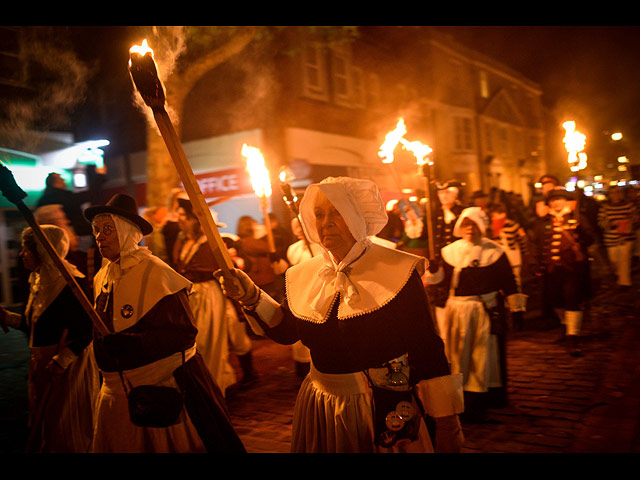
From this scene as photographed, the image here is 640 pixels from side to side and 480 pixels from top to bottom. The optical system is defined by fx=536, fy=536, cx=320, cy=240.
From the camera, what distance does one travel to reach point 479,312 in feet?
16.9

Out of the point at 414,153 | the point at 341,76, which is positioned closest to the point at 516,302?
the point at 414,153

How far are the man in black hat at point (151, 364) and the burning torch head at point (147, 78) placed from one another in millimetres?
1180

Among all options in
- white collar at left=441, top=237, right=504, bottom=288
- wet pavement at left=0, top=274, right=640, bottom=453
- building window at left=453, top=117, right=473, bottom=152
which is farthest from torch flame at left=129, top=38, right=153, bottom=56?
building window at left=453, top=117, right=473, bottom=152

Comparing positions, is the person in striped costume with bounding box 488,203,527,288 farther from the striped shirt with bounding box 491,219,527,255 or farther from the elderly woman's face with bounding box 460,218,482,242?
the elderly woman's face with bounding box 460,218,482,242

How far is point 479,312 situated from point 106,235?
3447mm

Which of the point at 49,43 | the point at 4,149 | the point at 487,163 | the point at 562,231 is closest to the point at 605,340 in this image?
the point at 562,231

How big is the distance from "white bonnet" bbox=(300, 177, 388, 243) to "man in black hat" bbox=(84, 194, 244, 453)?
1075 mm

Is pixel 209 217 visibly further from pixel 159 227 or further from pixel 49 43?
pixel 49 43

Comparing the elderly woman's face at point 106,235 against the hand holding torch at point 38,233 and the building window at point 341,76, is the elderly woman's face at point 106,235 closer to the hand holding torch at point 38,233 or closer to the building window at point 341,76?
the hand holding torch at point 38,233

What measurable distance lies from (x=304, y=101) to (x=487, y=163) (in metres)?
15.9

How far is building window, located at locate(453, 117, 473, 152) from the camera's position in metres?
26.6

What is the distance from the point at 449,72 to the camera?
25.8 m

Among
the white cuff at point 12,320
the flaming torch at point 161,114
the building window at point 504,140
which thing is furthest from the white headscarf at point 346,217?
the building window at point 504,140

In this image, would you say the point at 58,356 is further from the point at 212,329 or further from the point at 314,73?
the point at 314,73
